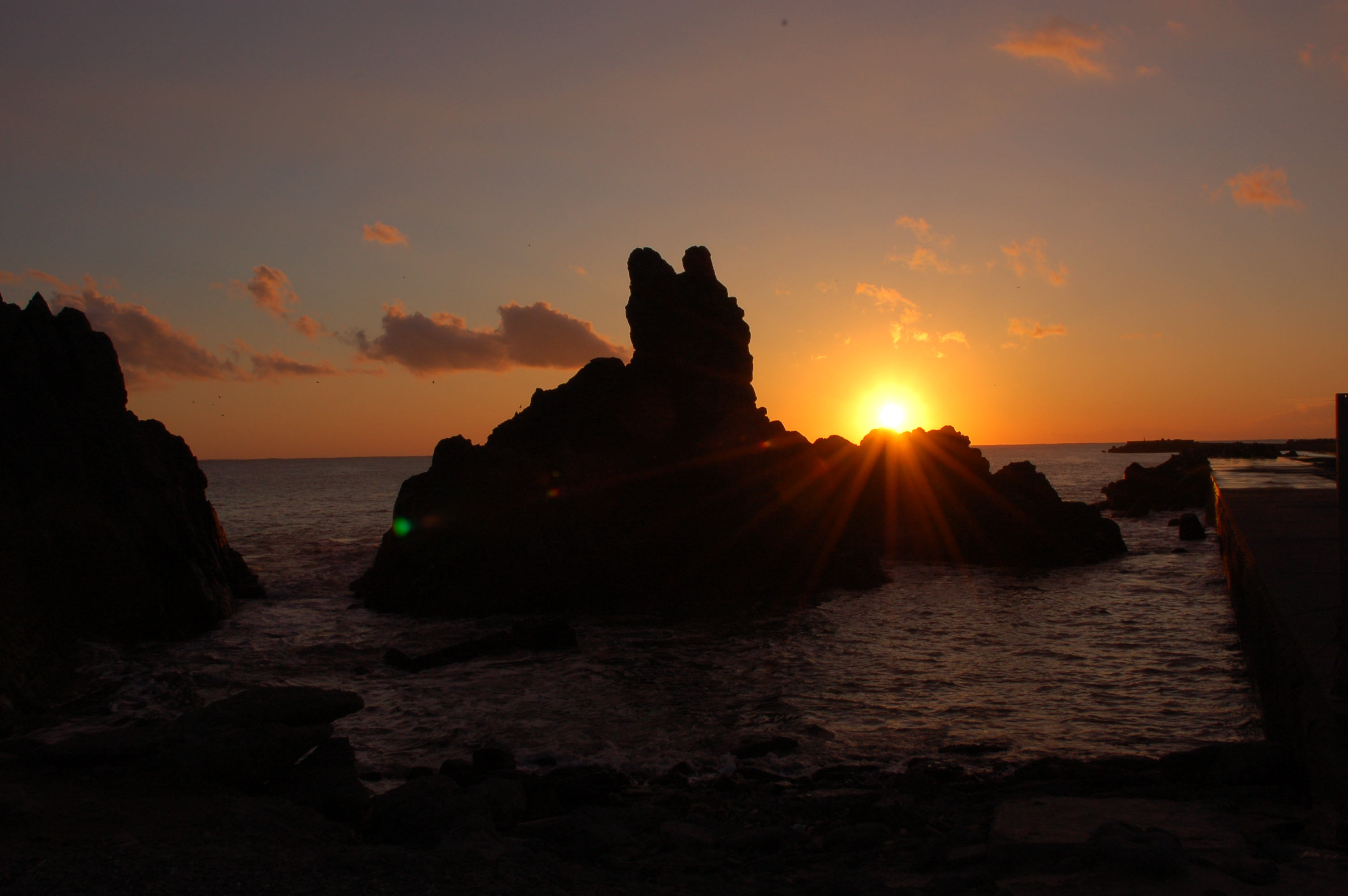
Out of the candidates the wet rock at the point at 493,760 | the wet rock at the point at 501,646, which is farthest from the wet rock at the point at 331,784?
the wet rock at the point at 501,646

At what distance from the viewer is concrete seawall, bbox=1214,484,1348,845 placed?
8281 mm

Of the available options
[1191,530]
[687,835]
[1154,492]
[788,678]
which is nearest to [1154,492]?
[1154,492]

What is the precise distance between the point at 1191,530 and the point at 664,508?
29756mm

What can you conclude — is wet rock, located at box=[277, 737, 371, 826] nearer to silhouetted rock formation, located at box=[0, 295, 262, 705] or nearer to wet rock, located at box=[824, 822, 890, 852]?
wet rock, located at box=[824, 822, 890, 852]

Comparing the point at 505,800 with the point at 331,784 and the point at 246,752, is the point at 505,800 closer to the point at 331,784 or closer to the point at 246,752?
the point at 331,784

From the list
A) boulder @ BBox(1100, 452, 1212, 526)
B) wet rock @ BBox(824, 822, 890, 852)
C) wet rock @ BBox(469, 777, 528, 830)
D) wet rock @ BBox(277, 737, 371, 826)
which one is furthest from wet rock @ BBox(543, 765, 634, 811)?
boulder @ BBox(1100, 452, 1212, 526)

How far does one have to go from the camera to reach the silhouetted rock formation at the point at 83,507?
20.1 metres

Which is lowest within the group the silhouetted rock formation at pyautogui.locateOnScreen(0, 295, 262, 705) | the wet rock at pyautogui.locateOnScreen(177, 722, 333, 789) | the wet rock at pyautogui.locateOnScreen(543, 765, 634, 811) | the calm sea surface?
the calm sea surface

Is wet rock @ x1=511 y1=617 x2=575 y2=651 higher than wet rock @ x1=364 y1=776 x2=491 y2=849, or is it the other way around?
wet rock @ x1=364 y1=776 x2=491 y2=849

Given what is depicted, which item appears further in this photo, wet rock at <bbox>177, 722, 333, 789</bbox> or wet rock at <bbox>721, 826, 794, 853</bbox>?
wet rock at <bbox>177, 722, 333, 789</bbox>

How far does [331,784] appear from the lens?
34.7ft

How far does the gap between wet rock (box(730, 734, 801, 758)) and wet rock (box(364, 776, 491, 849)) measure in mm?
4580

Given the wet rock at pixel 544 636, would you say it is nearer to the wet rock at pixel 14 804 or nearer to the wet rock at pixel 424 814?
the wet rock at pixel 424 814

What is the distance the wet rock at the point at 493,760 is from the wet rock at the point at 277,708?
90.9 inches
